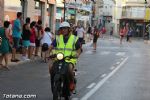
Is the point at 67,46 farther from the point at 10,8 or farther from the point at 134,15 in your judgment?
the point at 134,15

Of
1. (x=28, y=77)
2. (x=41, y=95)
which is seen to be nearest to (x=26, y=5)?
(x=28, y=77)

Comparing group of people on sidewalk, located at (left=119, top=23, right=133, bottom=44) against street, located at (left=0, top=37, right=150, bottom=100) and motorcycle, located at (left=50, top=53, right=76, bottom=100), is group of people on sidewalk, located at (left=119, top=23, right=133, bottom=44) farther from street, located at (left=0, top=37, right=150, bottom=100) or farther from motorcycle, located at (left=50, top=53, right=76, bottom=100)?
motorcycle, located at (left=50, top=53, right=76, bottom=100)

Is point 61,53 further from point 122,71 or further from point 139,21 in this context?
point 139,21

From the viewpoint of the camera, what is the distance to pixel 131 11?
96.4 m

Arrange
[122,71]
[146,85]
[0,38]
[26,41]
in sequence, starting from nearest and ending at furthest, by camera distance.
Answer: [146,85]
[0,38]
[122,71]
[26,41]

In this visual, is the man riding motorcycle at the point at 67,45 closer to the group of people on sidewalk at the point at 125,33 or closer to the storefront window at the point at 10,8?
the storefront window at the point at 10,8

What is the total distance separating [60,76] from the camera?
1042 centimetres

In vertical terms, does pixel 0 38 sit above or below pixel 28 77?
above

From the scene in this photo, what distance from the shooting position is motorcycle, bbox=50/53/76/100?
10.3 m

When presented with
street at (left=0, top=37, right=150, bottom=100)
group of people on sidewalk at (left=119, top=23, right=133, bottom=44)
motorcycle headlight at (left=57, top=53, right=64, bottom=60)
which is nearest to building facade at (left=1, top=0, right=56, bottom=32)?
street at (left=0, top=37, right=150, bottom=100)

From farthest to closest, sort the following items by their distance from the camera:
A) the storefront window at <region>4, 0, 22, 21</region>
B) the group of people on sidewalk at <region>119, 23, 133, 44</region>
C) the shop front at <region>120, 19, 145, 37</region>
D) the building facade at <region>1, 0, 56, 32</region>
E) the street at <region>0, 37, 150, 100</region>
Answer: the shop front at <region>120, 19, 145, 37</region>
the group of people on sidewalk at <region>119, 23, 133, 44</region>
the building facade at <region>1, 0, 56, 32</region>
the storefront window at <region>4, 0, 22, 21</region>
the street at <region>0, 37, 150, 100</region>

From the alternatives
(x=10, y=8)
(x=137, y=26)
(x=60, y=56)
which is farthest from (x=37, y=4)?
(x=137, y=26)

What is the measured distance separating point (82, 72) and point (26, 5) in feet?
44.7

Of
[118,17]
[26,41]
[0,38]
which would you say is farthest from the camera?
[118,17]
